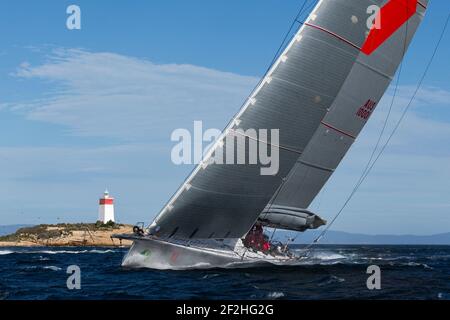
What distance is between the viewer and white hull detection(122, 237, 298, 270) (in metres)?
28.1

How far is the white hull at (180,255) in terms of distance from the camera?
2809 centimetres

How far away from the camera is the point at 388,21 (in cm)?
3178

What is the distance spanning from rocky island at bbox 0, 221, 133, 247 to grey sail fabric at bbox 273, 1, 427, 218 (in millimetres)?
57343

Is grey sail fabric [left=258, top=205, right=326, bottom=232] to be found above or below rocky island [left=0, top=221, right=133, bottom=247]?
above

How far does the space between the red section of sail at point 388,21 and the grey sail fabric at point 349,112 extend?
28cm

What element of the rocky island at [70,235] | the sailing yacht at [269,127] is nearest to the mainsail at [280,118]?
the sailing yacht at [269,127]

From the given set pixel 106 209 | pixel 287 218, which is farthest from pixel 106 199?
pixel 287 218

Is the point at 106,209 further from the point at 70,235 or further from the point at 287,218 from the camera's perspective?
the point at 287,218

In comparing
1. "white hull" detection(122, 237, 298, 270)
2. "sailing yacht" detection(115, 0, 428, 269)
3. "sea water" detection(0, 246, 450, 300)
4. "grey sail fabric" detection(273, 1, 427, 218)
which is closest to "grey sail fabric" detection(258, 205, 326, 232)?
"grey sail fabric" detection(273, 1, 427, 218)

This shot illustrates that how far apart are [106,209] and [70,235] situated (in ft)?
21.4

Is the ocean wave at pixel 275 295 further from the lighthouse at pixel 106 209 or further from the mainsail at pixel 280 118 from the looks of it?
the lighthouse at pixel 106 209

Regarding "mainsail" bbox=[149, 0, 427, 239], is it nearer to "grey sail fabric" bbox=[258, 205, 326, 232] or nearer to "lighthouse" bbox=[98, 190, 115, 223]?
"grey sail fabric" bbox=[258, 205, 326, 232]
